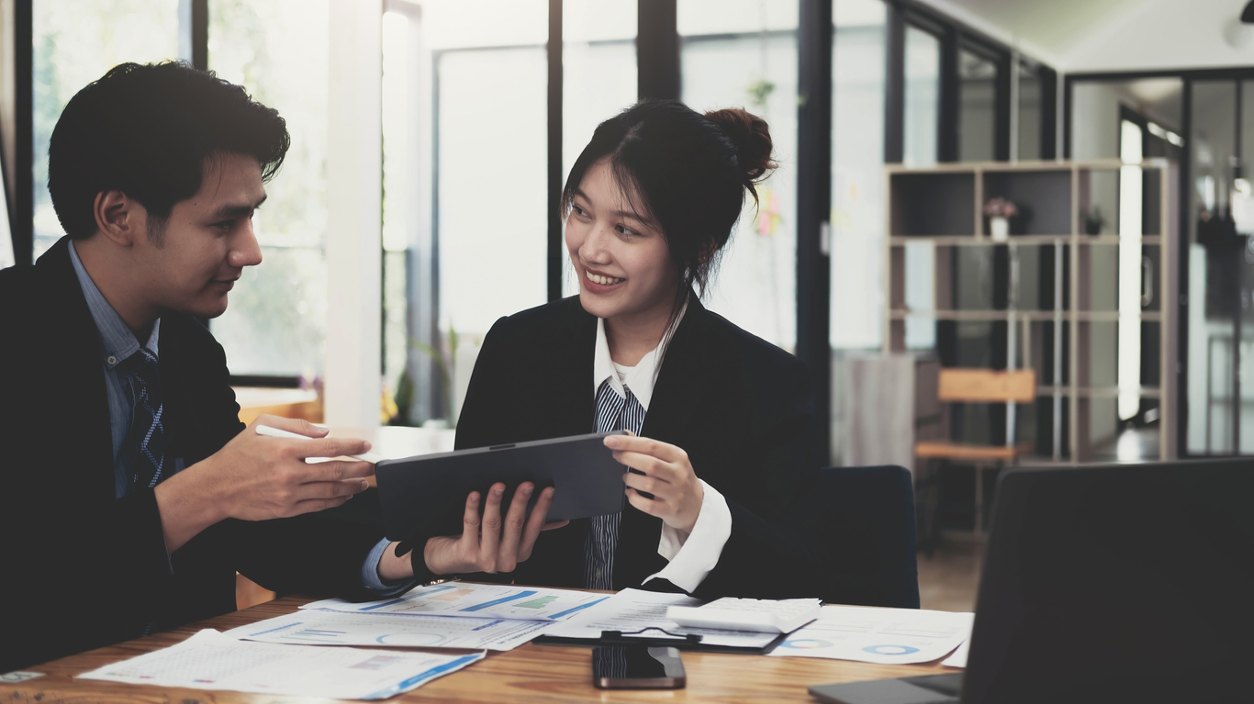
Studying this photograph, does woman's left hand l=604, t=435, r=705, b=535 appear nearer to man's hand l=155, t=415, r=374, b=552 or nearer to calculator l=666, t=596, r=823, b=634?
calculator l=666, t=596, r=823, b=634

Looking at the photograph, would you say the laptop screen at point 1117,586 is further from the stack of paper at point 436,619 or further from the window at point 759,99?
the window at point 759,99

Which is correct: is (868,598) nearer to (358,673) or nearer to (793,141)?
(358,673)

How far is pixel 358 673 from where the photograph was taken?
4.12 ft

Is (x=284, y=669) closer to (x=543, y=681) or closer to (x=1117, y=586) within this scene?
(x=543, y=681)

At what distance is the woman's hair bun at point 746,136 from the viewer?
82.4 inches

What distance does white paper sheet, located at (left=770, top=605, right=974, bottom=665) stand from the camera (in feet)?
4.46

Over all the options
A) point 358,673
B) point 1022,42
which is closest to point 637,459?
point 358,673

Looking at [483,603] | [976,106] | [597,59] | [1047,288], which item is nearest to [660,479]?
[483,603]

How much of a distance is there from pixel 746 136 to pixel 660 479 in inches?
29.7

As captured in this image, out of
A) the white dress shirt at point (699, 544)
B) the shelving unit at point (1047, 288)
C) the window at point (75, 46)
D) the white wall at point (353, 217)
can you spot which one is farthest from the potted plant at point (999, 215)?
the white dress shirt at point (699, 544)

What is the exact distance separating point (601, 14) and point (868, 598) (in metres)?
3.36

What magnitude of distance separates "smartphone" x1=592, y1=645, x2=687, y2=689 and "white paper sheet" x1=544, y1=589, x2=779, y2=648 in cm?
8

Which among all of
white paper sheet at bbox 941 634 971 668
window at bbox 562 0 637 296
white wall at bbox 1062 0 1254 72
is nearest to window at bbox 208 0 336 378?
window at bbox 562 0 637 296

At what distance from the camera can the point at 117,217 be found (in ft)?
5.45
